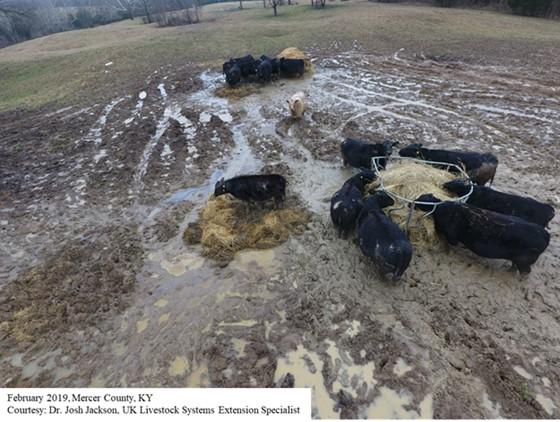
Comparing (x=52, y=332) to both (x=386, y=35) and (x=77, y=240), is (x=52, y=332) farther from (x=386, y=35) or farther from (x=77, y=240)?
(x=386, y=35)

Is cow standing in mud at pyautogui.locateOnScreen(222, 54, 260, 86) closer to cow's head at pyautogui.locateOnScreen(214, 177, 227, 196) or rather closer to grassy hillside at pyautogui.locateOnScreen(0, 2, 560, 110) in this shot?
grassy hillside at pyautogui.locateOnScreen(0, 2, 560, 110)

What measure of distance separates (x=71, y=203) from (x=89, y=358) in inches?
156

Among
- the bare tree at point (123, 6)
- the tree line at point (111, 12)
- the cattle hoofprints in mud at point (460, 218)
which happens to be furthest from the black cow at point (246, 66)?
the bare tree at point (123, 6)

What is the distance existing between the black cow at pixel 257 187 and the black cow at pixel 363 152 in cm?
191

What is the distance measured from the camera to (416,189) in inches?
233

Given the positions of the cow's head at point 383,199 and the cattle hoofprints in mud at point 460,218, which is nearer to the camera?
the cattle hoofprints in mud at point 460,218

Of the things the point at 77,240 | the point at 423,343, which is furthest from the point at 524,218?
the point at 77,240

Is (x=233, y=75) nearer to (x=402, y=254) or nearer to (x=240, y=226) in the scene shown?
(x=240, y=226)

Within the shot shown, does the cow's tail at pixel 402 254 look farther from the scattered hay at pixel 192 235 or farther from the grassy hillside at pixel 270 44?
the grassy hillside at pixel 270 44

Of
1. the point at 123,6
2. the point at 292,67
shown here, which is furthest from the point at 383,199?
the point at 123,6

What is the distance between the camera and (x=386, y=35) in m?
18.4

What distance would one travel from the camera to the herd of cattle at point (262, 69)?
12773 mm

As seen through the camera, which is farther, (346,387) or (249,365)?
(249,365)

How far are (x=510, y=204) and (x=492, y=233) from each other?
952 millimetres
